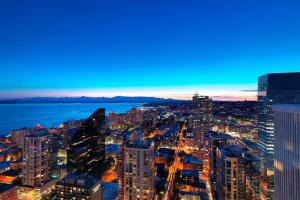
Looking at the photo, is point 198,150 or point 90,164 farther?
point 198,150

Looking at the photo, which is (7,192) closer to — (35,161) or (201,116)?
(35,161)

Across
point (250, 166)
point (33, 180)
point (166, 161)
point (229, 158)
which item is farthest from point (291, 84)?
point (33, 180)

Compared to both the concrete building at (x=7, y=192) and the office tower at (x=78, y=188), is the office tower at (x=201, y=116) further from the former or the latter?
the concrete building at (x=7, y=192)

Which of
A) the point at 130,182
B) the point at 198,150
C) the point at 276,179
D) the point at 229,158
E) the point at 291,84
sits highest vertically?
the point at 291,84

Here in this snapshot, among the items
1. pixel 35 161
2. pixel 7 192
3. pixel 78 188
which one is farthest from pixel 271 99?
pixel 7 192

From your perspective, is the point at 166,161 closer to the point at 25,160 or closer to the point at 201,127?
the point at 25,160
